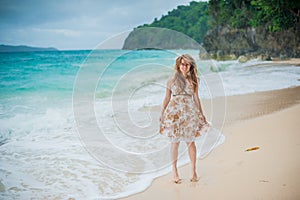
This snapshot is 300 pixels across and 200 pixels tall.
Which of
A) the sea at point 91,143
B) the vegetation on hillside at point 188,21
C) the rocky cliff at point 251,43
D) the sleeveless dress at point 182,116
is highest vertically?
the vegetation on hillside at point 188,21

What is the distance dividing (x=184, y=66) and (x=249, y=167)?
3.84 feet

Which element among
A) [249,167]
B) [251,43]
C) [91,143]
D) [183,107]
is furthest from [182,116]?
[251,43]

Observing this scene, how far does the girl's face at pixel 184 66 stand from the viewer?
2.61 metres

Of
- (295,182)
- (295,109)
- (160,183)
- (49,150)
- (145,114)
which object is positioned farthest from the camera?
(145,114)

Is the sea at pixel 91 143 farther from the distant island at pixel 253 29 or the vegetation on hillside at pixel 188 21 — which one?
the vegetation on hillside at pixel 188 21

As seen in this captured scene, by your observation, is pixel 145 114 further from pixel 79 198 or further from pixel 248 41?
pixel 248 41

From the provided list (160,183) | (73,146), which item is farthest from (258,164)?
(73,146)

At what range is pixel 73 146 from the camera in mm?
4188

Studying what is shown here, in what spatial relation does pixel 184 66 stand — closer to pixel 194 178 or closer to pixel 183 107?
pixel 183 107

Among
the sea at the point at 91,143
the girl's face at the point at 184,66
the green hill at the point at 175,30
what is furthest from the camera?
the green hill at the point at 175,30

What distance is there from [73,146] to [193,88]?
2283 millimetres

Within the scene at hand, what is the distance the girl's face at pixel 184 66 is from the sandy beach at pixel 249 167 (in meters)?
1.04

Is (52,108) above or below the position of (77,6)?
below

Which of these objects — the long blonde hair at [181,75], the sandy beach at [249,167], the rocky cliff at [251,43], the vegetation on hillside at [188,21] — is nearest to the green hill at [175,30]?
the vegetation on hillside at [188,21]
